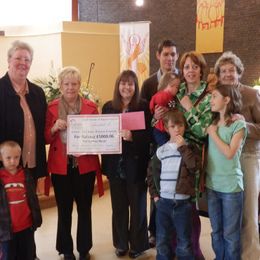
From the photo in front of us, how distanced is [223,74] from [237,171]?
653mm

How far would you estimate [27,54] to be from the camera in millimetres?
2359

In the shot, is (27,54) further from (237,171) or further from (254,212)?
(254,212)

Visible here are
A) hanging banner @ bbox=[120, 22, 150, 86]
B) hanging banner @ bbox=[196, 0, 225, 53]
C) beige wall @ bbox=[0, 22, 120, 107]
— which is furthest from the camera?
hanging banner @ bbox=[196, 0, 225, 53]

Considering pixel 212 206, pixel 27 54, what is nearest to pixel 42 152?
pixel 27 54

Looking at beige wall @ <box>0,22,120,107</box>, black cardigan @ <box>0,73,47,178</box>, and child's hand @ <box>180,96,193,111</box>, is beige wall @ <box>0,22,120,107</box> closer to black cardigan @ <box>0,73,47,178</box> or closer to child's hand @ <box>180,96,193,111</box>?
black cardigan @ <box>0,73,47,178</box>

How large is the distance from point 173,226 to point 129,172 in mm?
499

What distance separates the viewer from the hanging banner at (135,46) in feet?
21.5

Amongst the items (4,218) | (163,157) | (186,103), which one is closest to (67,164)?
(4,218)

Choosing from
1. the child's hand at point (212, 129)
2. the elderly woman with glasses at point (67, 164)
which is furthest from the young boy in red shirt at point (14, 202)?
the child's hand at point (212, 129)

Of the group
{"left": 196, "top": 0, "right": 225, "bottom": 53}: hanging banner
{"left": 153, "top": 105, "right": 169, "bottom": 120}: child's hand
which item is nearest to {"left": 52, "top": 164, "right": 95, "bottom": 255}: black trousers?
{"left": 153, "top": 105, "right": 169, "bottom": 120}: child's hand

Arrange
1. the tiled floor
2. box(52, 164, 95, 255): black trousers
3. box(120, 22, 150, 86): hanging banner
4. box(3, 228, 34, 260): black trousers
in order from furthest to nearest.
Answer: box(120, 22, 150, 86): hanging banner, the tiled floor, box(52, 164, 95, 255): black trousers, box(3, 228, 34, 260): black trousers

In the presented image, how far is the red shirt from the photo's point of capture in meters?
2.23

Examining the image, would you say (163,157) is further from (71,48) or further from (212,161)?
(71,48)

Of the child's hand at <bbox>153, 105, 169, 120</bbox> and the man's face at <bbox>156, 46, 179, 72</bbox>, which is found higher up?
the man's face at <bbox>156, 46, 179, 72</bbox>
